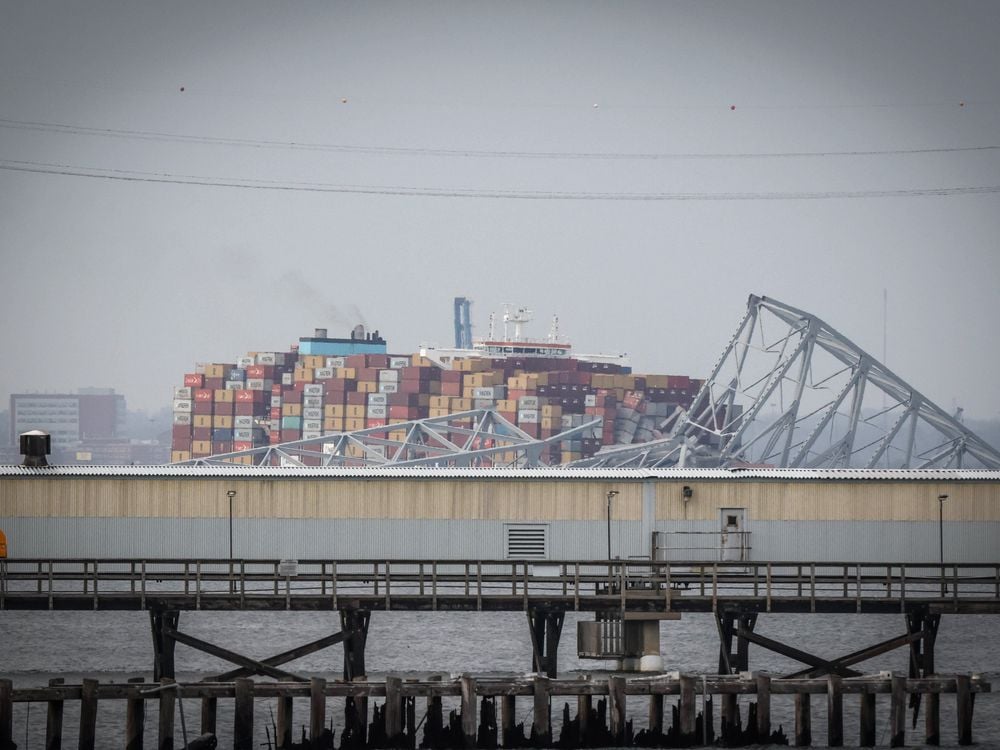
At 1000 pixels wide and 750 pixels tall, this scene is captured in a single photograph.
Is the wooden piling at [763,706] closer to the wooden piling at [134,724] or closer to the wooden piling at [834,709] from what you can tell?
the wooden piling at [834,709]

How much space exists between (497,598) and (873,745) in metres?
10.1

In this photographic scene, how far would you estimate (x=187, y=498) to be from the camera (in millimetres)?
63688

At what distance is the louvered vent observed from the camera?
62.3 metres

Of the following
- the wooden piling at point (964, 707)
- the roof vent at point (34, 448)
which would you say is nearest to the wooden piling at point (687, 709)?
the wooden piling at point (964, 707)

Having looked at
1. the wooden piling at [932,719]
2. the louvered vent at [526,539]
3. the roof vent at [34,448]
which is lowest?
the wooden piling at [932,719]

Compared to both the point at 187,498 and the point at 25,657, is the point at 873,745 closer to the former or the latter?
the point at 187,498

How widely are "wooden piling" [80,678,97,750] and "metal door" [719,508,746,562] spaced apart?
2689 cm

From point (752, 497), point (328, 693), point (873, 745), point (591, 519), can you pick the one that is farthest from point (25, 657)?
point (873, 745)

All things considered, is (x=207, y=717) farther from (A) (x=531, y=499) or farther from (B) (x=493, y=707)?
(A) (x=531, y=499)

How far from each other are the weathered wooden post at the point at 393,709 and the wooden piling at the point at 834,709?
9.68m

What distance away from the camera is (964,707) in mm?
43625

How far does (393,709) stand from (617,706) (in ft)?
16.4

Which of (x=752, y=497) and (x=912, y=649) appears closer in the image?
(x=912, y=649)

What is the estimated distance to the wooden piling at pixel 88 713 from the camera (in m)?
39.4
